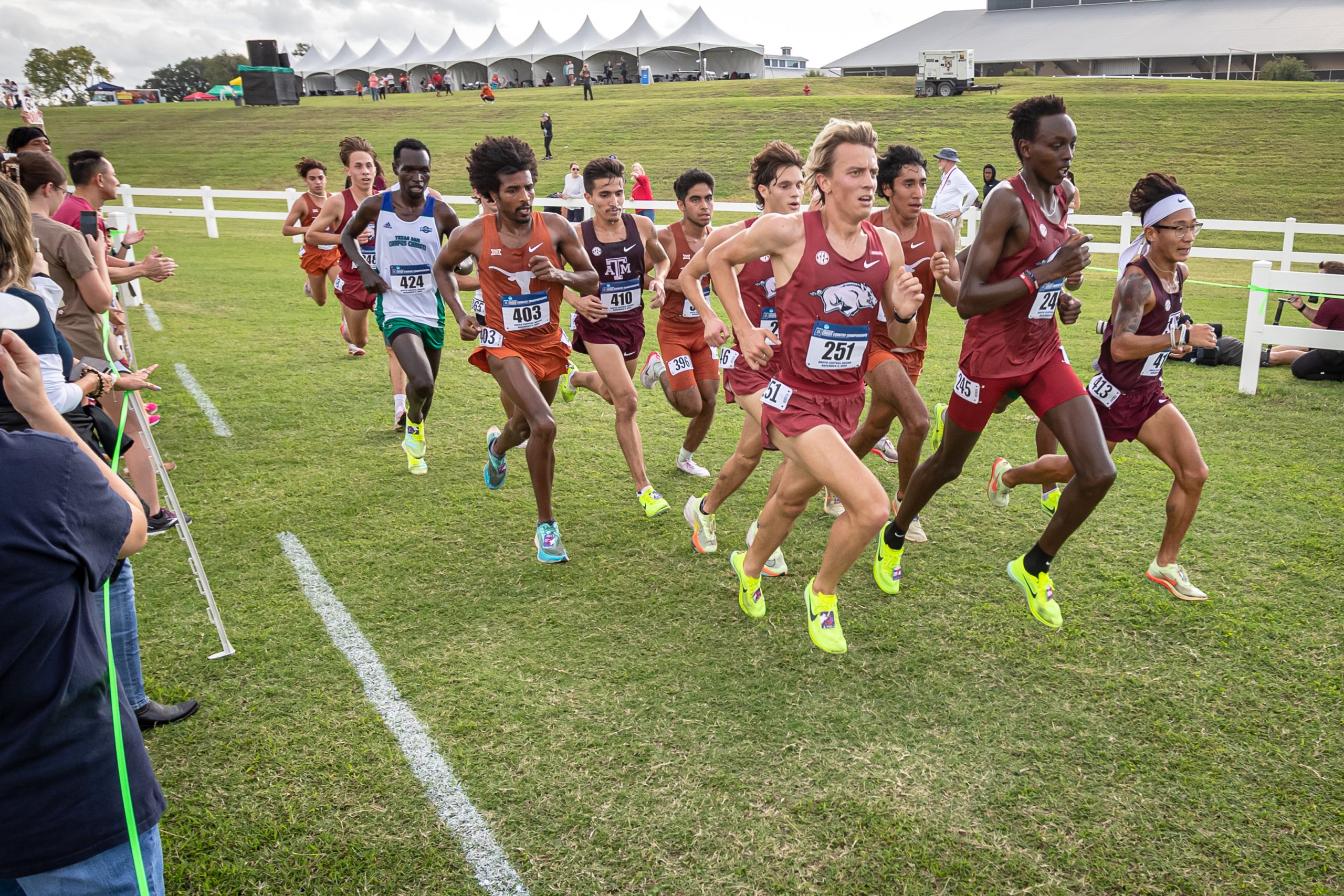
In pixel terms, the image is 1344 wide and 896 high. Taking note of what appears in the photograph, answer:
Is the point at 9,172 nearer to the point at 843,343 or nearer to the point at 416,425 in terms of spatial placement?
the point at 416,425

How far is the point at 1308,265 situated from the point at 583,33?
5544 cm

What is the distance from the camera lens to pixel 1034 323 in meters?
4.41

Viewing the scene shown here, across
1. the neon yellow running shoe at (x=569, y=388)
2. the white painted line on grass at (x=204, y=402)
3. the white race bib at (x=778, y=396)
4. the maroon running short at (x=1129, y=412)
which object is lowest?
the white painted line on grass at (x=204, y=402)

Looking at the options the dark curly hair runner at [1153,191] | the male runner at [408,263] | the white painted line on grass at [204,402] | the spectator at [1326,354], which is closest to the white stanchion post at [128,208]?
the white painted line on grass at [204,402]

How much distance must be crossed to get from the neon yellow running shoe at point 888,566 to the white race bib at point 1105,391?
4.42 ft

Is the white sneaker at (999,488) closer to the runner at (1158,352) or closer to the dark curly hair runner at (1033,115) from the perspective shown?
the runner at (1158,352)

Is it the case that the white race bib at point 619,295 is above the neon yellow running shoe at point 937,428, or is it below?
above

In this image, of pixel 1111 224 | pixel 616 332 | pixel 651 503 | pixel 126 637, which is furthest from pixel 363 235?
pixel 1111 224

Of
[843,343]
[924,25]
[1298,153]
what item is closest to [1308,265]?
[1298,153]

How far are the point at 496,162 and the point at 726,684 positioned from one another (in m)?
3.54

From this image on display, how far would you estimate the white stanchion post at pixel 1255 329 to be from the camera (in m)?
8.80

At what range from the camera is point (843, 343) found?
4.00 m

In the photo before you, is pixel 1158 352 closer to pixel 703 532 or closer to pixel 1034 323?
pixel 1034 323

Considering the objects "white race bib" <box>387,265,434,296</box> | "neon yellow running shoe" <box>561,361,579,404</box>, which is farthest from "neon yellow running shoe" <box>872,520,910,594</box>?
"white race bib" <box>387,265,434,296</box>
